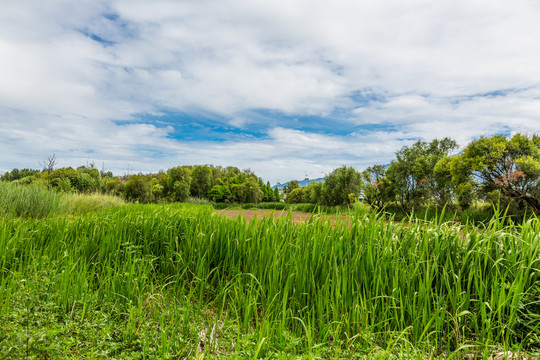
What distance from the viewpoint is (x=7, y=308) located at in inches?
82.8

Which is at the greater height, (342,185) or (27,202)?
(342,185)

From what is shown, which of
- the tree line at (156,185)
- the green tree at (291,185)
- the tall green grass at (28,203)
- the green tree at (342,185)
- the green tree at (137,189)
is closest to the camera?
the tall green grass at (28,203)

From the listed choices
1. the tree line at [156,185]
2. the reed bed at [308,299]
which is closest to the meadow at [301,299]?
the reed bed at [308,299]

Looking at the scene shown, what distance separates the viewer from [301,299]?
8.08 feet

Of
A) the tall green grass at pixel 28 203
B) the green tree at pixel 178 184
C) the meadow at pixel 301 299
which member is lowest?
the meadow at pixel 301 299

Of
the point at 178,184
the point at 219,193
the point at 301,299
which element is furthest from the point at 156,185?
the point at 301,299

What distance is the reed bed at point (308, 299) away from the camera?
190cm

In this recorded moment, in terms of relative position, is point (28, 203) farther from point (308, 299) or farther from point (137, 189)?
point (137, 189)

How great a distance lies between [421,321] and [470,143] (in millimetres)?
14220

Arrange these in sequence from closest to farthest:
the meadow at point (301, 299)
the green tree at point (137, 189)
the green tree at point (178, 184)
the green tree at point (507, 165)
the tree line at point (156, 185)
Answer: the meadow at point (301, 299), the green tree at point (507, 165), the tree line at point (156, 185), the green tree at point (137, 189), the green tree at point (178, 184)

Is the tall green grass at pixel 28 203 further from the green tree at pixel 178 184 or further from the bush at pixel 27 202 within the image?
the green tree at pixel 178 184

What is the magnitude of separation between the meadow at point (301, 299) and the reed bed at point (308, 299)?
14mm

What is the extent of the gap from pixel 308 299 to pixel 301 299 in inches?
4.8

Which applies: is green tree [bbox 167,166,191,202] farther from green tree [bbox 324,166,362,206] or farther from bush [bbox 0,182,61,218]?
bush [bbox 0,182,61,218]
